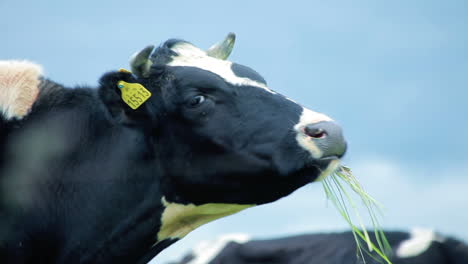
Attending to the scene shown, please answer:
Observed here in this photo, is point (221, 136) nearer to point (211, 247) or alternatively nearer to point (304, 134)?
point (304, 134)

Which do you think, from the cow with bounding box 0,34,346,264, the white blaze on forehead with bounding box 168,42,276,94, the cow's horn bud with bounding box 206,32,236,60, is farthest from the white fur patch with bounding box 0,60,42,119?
the cow's horn bud with bounding box 206,32,236,60

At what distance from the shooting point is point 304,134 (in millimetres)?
5367

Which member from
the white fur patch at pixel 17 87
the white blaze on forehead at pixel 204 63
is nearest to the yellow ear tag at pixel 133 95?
the white blaze on forehead at pixel 204 63

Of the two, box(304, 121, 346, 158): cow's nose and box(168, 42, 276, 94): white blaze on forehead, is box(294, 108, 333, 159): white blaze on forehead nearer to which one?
box(304, 121, 346, 158): cow's nose

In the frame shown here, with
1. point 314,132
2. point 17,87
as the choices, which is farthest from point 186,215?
point 17,87

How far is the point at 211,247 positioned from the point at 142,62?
6.33 m

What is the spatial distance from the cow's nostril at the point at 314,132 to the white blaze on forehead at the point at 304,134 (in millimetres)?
32

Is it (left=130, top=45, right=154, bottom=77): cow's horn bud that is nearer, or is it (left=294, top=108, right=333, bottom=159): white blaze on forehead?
(left=294, top=108, right=333, bottom=159): white blaze on forehead

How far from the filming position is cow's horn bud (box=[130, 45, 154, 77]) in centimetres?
594

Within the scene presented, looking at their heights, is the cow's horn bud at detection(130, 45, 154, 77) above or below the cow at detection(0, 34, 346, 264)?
above

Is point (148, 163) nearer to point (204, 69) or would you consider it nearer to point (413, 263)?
point (204, 69)

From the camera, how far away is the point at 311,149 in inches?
209

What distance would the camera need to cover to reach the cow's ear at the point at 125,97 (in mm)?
5859

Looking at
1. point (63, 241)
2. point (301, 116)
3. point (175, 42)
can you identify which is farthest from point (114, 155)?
point (301, 116)
